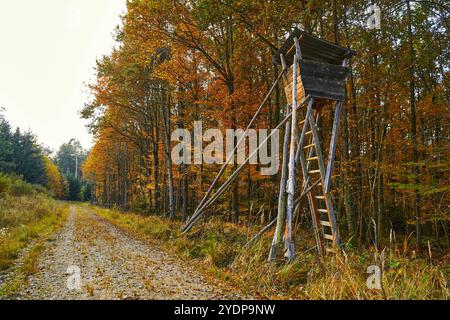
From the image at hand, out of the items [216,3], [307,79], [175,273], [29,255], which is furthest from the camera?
[216,3]

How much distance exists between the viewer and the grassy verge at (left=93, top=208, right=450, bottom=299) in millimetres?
4285

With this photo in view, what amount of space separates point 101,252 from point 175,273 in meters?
3.53

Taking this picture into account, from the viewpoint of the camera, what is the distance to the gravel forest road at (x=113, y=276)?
198 inches

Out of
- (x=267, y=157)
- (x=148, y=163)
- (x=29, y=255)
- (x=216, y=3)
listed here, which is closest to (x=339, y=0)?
(x=216, y=3)

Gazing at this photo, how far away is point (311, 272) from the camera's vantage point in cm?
527

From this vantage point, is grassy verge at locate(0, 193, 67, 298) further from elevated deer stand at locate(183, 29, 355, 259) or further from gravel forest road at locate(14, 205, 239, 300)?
elevated deer stand at locate(183, 29, 355, 259)

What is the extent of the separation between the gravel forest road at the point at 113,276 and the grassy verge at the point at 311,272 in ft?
1.97

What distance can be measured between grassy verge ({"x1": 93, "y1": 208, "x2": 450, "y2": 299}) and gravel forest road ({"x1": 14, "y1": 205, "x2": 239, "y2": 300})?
60 centimetres

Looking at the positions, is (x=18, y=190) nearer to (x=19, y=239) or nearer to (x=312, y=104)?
(x=19, y=239)

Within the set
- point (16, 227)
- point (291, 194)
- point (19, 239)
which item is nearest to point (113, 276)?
point (291, 194)

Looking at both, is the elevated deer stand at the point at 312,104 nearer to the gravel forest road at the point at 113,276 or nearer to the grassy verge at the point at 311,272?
the grassy verge at the point at 311,272

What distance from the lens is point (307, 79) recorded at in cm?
718

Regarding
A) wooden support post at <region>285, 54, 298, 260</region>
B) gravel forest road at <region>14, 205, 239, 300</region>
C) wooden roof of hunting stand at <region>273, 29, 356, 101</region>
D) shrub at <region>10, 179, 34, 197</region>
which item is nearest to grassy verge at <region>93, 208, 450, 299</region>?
wooden support post at <region>285, 54, 298, 260</region>
